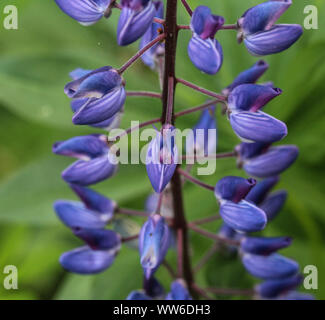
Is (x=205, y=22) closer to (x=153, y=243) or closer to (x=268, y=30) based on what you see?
(x=268, y=30)

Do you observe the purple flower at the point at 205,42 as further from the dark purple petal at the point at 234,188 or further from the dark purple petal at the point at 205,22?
the dark purple petal at the point at 234,188

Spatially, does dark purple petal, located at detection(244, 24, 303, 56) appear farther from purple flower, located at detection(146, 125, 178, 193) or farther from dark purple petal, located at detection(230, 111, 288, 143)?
purple flower, located at detection(146, 125, 178, 193)

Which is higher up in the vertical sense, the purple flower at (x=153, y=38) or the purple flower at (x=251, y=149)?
the purple flower at (x=153, y=38)

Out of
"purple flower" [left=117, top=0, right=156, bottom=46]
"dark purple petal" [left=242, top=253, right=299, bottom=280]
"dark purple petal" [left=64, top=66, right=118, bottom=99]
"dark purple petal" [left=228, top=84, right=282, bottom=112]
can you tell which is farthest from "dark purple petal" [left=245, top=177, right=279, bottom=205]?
"purple flower" [left=117, top=0, right=156, bottom=46]

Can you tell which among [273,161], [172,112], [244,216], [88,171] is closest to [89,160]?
[88,171]

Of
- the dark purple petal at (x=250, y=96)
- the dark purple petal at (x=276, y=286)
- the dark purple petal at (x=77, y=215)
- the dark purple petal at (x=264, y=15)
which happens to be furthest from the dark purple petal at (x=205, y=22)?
the dark purple petal at (x=276, y=286)
